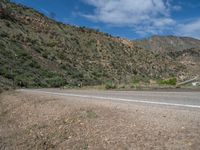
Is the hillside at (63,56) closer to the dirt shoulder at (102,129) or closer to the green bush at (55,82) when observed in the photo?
the green bush at (55,82)

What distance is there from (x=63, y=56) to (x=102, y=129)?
146ft

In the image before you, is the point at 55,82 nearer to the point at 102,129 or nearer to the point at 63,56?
the point at 63,56

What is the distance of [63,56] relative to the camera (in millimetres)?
52219

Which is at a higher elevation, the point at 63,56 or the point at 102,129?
the point at 63,56

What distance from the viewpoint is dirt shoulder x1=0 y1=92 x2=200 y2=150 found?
667 cm

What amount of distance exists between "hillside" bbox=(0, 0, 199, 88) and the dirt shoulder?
67.6 ft

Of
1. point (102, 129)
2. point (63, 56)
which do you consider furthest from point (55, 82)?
point (102, 129)

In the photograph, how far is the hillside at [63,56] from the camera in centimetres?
3840

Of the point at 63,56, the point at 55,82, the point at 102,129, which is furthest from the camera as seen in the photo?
the point at 63,56

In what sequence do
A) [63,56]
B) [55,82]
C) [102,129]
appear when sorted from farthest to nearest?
1. [63,56]
2. [55,82]
3. [102,129]

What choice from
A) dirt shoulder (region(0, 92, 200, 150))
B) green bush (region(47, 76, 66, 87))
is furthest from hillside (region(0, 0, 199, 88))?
dirt shoulder (region(0, 92, 200, 150))

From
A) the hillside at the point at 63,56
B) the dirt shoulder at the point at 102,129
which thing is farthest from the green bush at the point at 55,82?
the dirt shoulder at the point at 102,129

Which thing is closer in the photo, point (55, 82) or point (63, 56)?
point (55, 82)

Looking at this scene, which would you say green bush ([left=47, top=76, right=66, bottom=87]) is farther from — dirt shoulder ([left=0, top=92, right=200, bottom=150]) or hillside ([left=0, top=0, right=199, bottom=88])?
dirt shoulder ([left=0, top=92, right=200, bottom=150])
